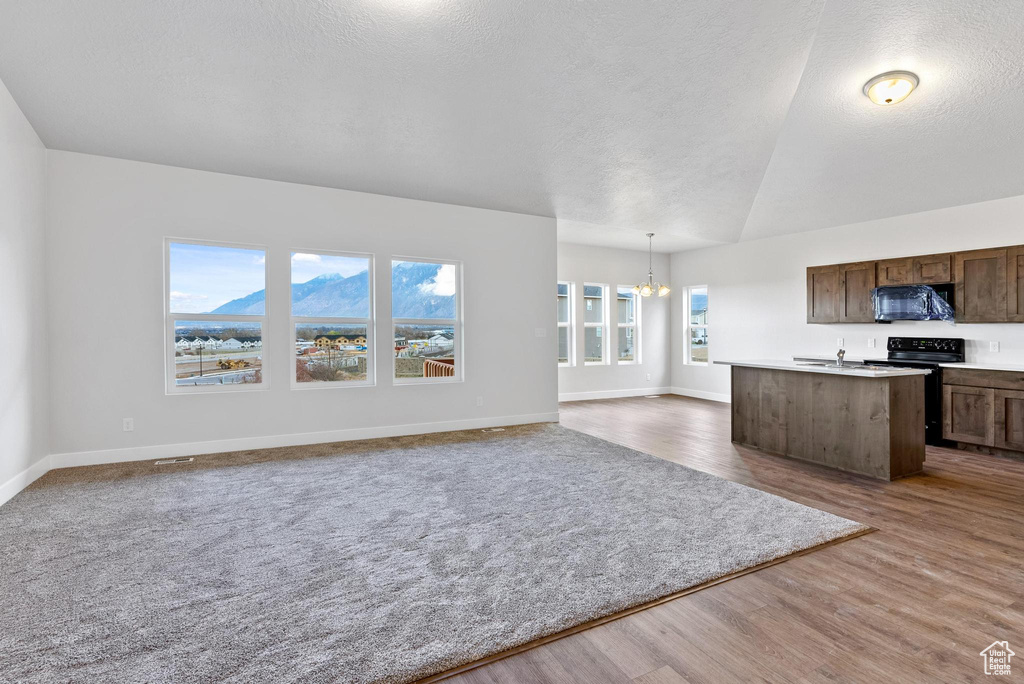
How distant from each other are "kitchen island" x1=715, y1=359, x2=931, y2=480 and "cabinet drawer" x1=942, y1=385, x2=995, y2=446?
1398mm

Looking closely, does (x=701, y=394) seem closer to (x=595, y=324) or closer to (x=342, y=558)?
(x=595, y=324)

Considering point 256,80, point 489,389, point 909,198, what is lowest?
point 489,389

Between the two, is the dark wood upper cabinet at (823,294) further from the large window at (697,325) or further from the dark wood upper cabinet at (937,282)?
the large window at (697,325)

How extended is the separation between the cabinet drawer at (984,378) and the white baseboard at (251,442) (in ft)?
15.0

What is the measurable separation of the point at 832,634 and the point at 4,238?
5.29 meters

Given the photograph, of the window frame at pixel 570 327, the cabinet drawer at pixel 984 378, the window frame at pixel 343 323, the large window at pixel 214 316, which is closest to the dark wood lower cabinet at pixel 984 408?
the cabinet drawer at pixel 984 378

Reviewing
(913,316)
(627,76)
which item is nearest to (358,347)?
(627,76)

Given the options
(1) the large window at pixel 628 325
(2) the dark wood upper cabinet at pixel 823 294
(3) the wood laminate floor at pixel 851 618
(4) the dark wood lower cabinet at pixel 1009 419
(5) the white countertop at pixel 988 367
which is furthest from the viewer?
(1) the large window at pixel 628 325

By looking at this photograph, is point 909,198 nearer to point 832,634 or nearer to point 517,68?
point 517,68

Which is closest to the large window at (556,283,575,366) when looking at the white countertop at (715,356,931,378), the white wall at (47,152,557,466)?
the white wall at (47,152,557,466)

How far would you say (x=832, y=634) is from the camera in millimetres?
1940

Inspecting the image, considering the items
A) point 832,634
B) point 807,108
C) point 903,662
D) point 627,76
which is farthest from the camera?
point 807,108

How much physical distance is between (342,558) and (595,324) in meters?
6.95

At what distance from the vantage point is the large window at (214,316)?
15.5 ft
